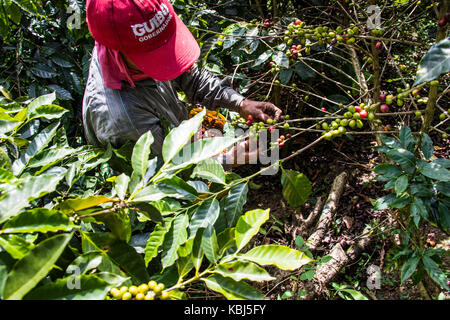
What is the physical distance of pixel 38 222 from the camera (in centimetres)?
71

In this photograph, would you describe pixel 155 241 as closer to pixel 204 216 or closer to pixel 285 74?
pixel 204 216

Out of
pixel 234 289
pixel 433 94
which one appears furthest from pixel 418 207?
pixel 234 289

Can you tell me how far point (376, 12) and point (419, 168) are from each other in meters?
0.83

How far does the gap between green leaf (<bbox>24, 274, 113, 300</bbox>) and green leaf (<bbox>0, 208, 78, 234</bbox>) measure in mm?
113

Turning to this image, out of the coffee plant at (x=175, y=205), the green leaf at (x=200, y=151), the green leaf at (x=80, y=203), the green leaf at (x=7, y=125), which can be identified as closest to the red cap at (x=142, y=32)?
the coffee plant at (x=175, y=205)

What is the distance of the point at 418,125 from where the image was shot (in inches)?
97.7

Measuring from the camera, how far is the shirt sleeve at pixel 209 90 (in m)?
1.99

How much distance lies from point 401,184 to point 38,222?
1123mm

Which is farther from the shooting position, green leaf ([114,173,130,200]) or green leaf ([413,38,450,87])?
green leaf ([114,173,130,200])

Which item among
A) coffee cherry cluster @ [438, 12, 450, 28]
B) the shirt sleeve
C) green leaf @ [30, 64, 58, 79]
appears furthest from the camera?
green leaf @ [30, 64, 58, 79]

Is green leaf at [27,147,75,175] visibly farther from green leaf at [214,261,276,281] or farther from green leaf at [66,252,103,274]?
green leaf at [214,261,276,281]

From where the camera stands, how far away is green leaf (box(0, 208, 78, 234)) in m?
0.70

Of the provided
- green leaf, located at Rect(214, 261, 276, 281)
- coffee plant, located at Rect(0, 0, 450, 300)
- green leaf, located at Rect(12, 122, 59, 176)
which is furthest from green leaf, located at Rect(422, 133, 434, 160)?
green leaf, located at Rect(12, 122, 59, 176)
